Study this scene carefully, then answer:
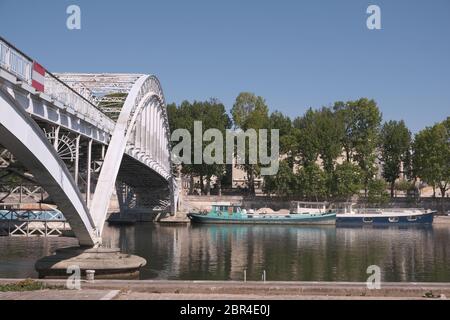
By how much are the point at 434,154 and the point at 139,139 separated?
60901 mm

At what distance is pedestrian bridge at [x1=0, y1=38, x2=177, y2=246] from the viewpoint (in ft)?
74.1

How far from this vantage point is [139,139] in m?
55.1

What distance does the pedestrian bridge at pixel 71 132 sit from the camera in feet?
74.1

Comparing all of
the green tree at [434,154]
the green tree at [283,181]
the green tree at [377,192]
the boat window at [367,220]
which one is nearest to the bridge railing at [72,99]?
the boat window at [367,220]

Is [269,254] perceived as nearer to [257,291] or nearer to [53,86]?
[53,86]

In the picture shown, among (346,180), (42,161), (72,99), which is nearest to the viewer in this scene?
(42,161)

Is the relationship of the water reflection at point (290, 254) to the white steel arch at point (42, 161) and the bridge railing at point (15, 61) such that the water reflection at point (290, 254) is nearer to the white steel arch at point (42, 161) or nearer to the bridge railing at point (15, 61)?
the white steel arch at point (42, 161)

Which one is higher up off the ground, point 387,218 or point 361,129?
point 361,129

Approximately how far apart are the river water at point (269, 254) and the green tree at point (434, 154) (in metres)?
25.4

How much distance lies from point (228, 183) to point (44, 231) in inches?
2476

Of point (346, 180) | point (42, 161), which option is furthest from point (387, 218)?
point (42, 161)

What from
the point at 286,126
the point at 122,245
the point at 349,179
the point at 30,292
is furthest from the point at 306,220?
the point at 30,292

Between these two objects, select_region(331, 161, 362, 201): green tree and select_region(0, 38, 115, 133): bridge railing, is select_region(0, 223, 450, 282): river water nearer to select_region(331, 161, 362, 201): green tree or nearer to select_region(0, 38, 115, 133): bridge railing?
select_region(0, 38, 115, 133): bridge railing

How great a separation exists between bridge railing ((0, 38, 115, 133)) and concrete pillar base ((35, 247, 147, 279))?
Result: 7307 millimetres
